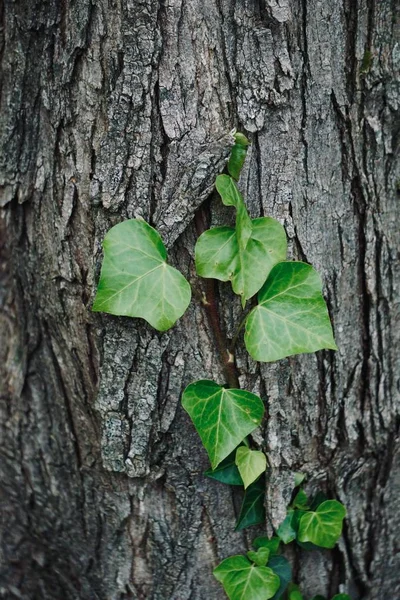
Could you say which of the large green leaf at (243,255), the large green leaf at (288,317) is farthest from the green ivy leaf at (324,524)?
the large green leaf at (243,255)

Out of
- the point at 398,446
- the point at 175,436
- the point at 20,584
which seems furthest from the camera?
the point at 20,584

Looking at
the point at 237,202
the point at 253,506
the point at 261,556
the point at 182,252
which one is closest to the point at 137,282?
the point at 182,252

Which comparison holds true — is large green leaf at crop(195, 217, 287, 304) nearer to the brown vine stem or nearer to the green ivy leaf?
the brown vine stem

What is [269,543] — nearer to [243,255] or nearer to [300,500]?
[300,500]

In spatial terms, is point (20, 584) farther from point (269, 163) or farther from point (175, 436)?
point (269, 163)

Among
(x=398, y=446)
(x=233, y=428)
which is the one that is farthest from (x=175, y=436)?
(x=398, y=446)
